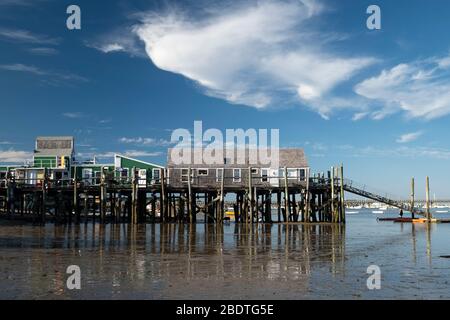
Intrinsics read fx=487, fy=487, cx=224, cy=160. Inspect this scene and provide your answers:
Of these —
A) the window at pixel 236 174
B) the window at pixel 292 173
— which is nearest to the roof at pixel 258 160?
the window at pixel 292 173

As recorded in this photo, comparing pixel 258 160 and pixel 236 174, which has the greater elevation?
pixel 258 160

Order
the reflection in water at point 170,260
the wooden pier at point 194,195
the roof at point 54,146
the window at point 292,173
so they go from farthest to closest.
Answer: the roof at point 54,146 → the window at point 292,173 → the wooden pier at point 194,195 → the reflection in water at point 170,260

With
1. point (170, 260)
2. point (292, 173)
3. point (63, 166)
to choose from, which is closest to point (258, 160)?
point (292, 173)

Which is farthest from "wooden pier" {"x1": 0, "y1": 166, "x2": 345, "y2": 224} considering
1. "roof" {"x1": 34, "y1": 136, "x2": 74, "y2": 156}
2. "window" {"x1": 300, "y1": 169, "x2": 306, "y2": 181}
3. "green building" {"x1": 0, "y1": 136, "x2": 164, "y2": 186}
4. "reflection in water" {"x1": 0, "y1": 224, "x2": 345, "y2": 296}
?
"reflection in water" {"x1": 0, "y1": 224, "x2": 345, "y2": 296}

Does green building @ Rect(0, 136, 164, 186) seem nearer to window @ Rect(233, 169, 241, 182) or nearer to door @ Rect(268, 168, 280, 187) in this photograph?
window @ Rect(233, 169, 241, 182)

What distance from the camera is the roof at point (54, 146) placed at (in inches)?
2552

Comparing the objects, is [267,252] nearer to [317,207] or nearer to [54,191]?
[317,207]

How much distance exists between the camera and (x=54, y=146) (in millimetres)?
66375

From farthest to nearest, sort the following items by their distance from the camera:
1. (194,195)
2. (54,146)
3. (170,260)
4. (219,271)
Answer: (54,146), (194,195), (170,260), (219,271)

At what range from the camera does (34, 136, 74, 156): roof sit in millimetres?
64812

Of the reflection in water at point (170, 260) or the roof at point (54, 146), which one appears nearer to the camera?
the reflection in water at point (170, 260)

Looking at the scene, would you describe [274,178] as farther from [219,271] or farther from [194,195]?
[219,271]

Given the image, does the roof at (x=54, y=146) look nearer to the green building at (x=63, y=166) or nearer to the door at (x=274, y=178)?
the green building at (x=63, y=166)
